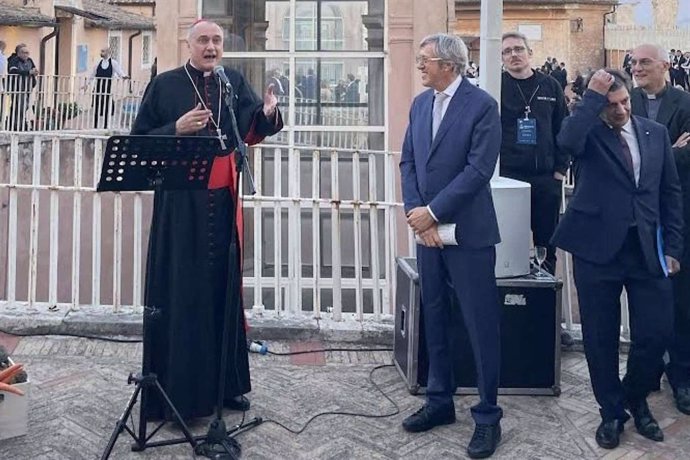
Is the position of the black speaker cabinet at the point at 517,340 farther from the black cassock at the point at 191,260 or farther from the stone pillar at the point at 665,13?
the stone pillar at the point at 665,13

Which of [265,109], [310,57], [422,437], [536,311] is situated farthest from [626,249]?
[310,57]

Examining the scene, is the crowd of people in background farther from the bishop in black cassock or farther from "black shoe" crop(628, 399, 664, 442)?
"black shoe" crop(628, 399, 664, 442)

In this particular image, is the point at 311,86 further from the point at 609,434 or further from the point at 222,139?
the point at 609,434

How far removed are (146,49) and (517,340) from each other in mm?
36414

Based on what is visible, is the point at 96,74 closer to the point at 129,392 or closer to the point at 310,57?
the point at 310,57

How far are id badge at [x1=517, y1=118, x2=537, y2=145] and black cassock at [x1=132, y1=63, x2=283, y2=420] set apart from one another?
1821 millimetres

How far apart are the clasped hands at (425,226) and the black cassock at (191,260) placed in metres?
0.84

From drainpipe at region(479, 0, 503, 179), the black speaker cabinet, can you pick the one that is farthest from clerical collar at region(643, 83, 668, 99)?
the black speaker cabinet

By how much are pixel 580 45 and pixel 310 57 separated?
26.2m

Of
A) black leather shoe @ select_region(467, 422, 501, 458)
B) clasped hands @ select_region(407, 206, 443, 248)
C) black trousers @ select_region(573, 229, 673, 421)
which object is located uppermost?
clasped hands @ select_region(407, 206, 443, 248)

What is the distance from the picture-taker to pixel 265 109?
431 centimetres

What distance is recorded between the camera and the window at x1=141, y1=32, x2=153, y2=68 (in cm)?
3803

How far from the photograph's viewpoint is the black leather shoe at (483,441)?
13.6 feet

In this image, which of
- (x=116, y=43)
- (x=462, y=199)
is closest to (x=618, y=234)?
(x=462, y=199)
